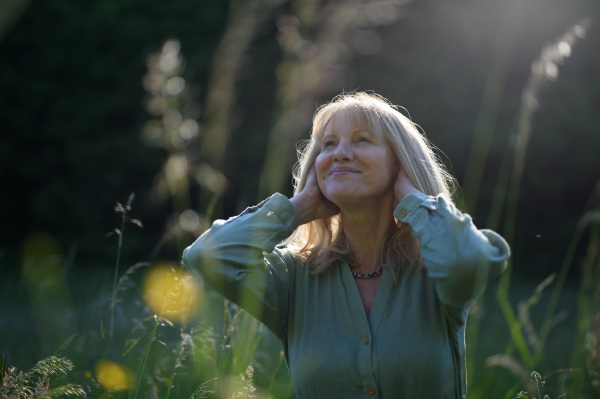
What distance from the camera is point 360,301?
2.04 meters

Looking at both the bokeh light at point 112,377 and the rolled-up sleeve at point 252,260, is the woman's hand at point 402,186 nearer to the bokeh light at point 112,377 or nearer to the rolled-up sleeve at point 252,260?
the rolled-up sleeve at point 252,260

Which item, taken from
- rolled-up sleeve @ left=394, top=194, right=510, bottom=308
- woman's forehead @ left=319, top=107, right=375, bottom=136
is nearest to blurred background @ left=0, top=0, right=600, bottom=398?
woman's forehead @ left=319, top=107, right=375, bottom=136

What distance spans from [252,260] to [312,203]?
0.39m

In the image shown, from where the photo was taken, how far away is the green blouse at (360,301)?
1.82m

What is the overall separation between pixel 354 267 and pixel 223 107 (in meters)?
0.90

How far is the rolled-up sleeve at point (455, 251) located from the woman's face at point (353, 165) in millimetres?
248

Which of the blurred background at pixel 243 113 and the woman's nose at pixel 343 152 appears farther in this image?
the blurred background at pixel 243 113

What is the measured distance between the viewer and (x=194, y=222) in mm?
1788

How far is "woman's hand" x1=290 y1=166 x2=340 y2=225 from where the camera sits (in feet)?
7.36

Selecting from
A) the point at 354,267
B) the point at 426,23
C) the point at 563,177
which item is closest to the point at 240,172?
the point at 426,23

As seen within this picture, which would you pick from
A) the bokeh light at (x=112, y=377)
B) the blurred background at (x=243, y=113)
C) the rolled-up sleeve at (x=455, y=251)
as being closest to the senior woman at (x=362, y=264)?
the rolled-up sleeve at (x=455, y=251)

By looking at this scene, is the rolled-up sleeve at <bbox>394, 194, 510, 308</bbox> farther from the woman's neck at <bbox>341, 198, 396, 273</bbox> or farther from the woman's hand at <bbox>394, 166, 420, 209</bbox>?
the woman's neck at <bbox>341, 198, 396, 273</bbox>

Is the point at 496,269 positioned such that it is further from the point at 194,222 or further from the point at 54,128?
the point at 54,128

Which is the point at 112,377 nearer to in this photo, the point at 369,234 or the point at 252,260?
the point at 252,260
